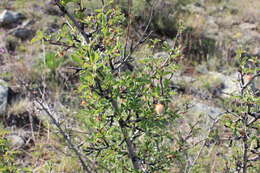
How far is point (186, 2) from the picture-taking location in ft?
23.5

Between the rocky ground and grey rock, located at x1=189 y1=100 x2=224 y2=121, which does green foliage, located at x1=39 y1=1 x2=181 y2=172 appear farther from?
grey rock, located at x1=189 y1=100 x2=224 y2=121

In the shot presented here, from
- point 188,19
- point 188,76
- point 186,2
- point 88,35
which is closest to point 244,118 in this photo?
point 88,35

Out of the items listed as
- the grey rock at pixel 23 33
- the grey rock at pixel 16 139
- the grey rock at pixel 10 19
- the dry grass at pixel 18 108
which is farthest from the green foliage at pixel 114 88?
the grey rock at pixel 10 19

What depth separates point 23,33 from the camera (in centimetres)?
482

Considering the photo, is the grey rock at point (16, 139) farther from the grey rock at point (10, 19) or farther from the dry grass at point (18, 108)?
the grey rock at point (10, 19)

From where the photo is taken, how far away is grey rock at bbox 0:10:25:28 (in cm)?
504

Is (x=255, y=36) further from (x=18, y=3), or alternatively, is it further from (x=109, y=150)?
(x=109, y=150)

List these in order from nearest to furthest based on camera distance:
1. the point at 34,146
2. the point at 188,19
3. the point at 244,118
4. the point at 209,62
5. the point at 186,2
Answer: the point at 244,118 → the point at 34,146 → the point at 209,62 → the point at 188,19 → the point at 186,2

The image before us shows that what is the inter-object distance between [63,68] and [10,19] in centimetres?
193

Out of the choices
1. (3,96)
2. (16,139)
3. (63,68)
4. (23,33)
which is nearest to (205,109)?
(63,68)

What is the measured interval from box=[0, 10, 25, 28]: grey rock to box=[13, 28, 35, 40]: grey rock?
1.10 ft

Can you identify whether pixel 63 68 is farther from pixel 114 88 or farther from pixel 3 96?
pixel 114 88

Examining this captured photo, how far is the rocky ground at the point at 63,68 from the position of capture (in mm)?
2850

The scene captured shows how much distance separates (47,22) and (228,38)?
3.63 metres
